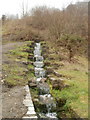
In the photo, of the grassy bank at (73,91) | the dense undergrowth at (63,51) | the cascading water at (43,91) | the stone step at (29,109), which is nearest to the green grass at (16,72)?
the dense undergrowth at (63,51)

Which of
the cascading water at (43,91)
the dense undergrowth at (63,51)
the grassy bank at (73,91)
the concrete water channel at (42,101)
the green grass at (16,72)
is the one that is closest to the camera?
the concrete water channel at (42,101)

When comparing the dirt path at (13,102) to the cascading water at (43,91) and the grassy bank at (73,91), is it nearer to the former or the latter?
the cascading water at (43,91)

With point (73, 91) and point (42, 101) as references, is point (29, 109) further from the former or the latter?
point (73, 91)

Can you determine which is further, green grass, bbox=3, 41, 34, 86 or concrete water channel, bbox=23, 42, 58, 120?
green grass, bbox=3, 41, 34, 86

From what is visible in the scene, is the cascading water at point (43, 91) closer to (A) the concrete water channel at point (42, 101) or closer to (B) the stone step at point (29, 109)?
(A) the concrete water channel at point (42, 101)

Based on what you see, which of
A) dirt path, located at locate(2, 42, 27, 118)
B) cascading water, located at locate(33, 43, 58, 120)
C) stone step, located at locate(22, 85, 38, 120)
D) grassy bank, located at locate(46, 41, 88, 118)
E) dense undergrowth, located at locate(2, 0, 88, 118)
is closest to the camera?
stone step, located at locate(22, 85, 38, 120)

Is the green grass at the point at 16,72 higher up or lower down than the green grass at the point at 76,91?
higher up

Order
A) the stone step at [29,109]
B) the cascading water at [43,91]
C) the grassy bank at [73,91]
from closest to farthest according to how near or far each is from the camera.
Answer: the stone step at [29,109] < the grassy bank at [73,91] < the cascading water at [43,91]

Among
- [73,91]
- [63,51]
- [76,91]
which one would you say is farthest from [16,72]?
[63,51]

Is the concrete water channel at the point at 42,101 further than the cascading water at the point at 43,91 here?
No

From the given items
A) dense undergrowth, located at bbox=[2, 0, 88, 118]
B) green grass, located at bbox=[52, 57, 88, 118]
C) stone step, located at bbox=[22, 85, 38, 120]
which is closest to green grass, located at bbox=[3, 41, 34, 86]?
dense undergrowth, located at bbox=[2, 0, 88, 118]

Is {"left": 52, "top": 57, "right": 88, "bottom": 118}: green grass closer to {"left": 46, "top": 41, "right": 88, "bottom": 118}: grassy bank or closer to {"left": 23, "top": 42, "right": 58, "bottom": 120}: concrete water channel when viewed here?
{"left": 46, "top": 41, "right": 88, "bottom": 118}: grassy bank

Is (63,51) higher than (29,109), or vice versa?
(63,51)

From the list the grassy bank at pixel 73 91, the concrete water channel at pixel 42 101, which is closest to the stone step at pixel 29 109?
the concrete water channel at pixel 42 101
